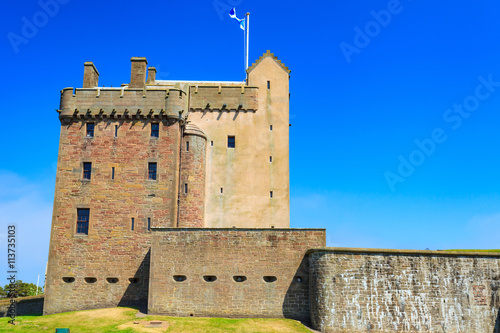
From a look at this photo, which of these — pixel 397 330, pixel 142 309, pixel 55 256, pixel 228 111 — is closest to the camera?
pixel 397 330

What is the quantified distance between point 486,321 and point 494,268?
2911 millimetres

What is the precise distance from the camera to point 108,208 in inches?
1253

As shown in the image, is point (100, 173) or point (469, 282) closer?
point (469, 282)

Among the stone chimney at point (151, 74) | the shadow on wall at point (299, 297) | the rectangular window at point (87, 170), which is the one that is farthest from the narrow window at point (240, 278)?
the stone chimney at point (151, 74)

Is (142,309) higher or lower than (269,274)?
lower

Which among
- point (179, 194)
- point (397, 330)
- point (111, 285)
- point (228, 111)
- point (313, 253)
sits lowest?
point (397, 330)

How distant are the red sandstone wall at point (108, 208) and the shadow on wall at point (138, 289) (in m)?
0.06

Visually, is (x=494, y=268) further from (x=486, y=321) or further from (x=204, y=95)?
(x=204, y=95)

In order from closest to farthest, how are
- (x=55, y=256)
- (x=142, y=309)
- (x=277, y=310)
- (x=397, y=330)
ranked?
1. (x=397, y=330)
2. (x=277, y=310)
3. (x=142, y=309)
4. (x=55, y=256)

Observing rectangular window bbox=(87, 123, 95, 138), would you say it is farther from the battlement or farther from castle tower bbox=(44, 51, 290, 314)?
the battlement

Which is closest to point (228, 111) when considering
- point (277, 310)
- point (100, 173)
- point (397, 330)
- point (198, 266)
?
point (100, 173)

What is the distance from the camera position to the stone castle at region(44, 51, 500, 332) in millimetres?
25891

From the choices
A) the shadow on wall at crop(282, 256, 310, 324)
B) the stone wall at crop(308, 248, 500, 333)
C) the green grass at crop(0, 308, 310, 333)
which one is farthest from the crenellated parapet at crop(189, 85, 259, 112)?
the green grass at crop(0, 308, 310, 333)

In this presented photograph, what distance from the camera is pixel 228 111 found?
37344 millimetres
